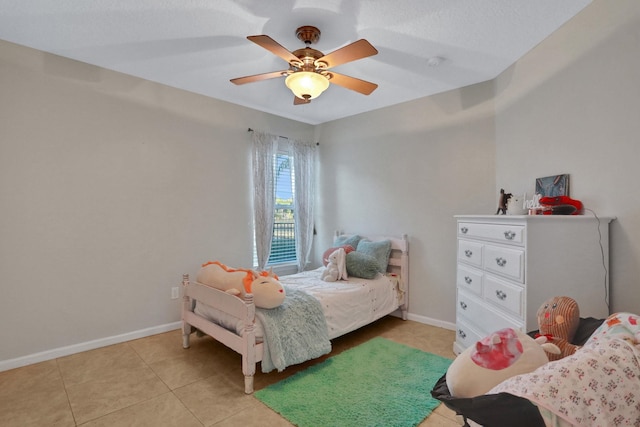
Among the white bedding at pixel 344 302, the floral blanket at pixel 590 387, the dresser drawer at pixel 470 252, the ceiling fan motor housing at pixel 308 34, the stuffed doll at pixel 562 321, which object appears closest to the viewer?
the floral blanket at pixel 590 387

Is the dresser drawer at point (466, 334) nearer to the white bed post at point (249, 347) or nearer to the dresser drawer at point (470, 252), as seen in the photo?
the dresser drawer at point (470, 252)

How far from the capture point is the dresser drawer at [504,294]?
202 cm

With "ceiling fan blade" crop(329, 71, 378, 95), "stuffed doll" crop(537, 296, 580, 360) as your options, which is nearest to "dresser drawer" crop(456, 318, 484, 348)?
"stuffed doll" crop(537, 296, 580, 360)

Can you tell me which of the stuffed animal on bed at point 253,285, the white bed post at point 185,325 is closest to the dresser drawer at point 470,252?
the stuffed animal on bed at point 253,285

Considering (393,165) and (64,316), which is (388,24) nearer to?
(393,165)

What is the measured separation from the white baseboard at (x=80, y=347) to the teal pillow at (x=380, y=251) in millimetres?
2323

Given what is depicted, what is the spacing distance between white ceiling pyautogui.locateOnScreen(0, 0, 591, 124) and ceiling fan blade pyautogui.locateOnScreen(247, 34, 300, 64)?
0.29 metres

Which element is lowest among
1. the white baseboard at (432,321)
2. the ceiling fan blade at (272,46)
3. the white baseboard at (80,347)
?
the white baseboard at (432,321)

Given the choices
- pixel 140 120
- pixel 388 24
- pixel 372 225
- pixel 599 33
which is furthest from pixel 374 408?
pixel 140 120

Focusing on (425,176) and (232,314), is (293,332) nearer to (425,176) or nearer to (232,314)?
(232,314)

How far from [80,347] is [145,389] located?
1.09 meters

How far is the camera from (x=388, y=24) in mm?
2227

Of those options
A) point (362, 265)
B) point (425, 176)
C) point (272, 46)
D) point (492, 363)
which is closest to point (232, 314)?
point (362, 265)

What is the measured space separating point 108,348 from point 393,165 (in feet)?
12.0
